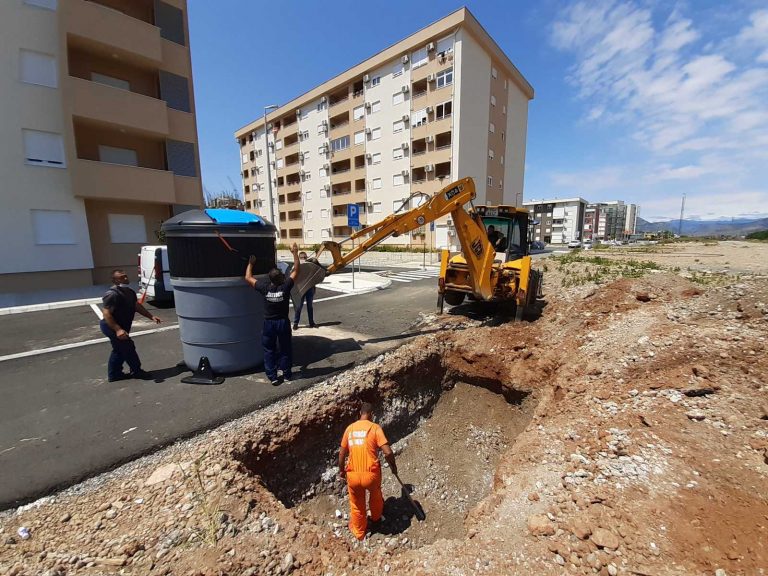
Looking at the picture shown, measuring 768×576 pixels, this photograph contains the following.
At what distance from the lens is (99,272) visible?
1470 cm

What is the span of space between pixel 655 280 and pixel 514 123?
34.1 meters

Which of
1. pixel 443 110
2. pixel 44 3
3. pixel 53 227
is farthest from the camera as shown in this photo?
pixel 443 110

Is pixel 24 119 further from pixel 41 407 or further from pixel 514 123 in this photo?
pixel 514 123

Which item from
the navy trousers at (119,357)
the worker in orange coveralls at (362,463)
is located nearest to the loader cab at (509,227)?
the worker in orange coveralls at (362,463)

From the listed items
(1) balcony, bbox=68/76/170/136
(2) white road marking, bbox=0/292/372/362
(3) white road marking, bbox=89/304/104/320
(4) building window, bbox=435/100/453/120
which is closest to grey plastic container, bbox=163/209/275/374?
(2) white road marking, bbox=0/292/372/362

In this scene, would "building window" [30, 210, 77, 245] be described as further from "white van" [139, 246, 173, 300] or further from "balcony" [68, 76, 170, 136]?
"white van" [139, 246, 173, 300]

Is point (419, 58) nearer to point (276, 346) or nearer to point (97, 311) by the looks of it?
point (97, 311)

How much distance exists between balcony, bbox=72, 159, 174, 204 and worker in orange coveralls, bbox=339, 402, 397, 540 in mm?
16325

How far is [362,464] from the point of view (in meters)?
3.45

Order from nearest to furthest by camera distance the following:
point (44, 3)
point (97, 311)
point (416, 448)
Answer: point (416, 448), point (97, 311), point (44, 3)

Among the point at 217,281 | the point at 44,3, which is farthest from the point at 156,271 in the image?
the point at 44,3

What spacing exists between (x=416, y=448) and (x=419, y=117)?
3079 cm

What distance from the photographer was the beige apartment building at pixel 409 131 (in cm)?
2820

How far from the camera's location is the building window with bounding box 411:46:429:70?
95.5ft
